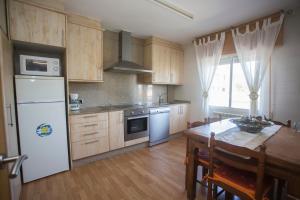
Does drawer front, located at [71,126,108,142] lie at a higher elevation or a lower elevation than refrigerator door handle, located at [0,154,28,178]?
lower

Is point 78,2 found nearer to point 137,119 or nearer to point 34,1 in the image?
point 34,1

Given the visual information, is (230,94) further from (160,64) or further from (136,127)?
(136,127)

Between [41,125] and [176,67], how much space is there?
3.21 meters

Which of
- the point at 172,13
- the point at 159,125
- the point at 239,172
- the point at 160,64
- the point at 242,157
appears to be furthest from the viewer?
the point at 160,64

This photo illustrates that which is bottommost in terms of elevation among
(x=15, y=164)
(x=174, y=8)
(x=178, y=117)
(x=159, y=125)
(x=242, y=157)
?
(x=159, y=125)

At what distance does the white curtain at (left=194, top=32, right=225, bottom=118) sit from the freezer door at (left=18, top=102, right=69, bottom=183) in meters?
2.97

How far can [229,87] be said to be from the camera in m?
3.31

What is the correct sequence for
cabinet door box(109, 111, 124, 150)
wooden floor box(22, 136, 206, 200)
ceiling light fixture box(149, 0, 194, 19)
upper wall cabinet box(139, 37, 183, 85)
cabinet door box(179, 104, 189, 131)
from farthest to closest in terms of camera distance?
cabinet door box(179, 104, 189, 131) → upper wall cabinet box(139, 37, 183, 85) → cabinet door box(109, 111, 124, 150) → ceiling light fixture box(149, 0, 194, 19) → wooden floor box(22, 136, 206, 200)

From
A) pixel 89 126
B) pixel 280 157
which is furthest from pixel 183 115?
pixel 280 157

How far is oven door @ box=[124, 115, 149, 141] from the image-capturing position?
2924mm

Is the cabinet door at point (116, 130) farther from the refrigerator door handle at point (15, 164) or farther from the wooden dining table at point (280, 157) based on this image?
the refrigerator door handle at point (15, 164)

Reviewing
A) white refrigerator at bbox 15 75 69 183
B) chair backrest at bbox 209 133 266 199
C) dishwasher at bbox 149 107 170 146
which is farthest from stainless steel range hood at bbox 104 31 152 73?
chair backrest at bbox 209 133 266 199

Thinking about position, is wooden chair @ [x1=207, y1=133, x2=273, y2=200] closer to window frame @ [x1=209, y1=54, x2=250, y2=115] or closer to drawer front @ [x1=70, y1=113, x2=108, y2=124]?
drawer front @ [x1=70, y1=113, x2=108, y2=124]

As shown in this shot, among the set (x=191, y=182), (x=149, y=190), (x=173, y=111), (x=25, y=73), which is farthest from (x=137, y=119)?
(x=25, y=73)
